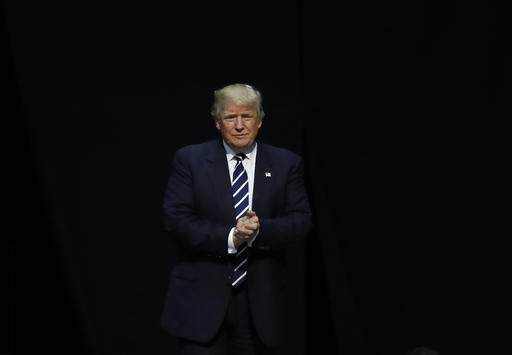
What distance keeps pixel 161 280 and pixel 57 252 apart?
48 centimetres

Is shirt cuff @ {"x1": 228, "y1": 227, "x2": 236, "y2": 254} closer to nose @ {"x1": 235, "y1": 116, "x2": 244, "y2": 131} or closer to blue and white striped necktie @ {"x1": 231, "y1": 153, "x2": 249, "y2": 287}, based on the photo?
blue and white striped necktie @ {"x1": 231, "y1": 153, "x2": 249, "y2": 287}

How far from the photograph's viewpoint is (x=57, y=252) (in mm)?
3484

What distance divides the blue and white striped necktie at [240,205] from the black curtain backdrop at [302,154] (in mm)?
858

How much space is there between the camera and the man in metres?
2.71

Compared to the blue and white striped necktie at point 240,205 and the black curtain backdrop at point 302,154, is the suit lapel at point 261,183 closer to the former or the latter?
the blue and white striped necktie at point 240,205

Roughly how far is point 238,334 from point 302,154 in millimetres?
1092

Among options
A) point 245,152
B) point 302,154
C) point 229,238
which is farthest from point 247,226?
point 302,154

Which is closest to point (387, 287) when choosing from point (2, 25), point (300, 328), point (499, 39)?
point (300, 328)

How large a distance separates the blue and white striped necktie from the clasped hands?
0.12 metres

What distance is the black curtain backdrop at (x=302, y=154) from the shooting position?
11.5 feet

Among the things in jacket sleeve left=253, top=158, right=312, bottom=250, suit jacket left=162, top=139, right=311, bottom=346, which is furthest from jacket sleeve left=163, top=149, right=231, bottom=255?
jacket sleeve left=253, top=158, right=312, bottom=250

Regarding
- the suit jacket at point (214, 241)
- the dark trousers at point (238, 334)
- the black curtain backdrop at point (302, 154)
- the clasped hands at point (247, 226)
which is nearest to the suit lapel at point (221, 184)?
the suit jacket at point (214, 241)

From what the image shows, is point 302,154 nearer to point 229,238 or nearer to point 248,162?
point 248,162

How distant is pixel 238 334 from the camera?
2.77m
